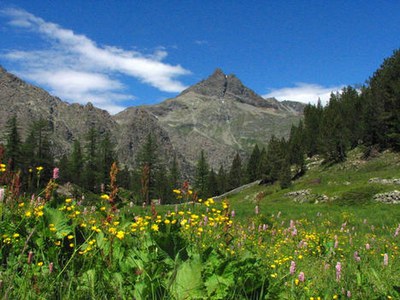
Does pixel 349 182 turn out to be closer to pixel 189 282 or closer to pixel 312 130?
pixel 189 282

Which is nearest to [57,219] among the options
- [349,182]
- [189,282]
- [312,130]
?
[189,282]

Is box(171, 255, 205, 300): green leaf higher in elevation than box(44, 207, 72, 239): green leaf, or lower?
lower

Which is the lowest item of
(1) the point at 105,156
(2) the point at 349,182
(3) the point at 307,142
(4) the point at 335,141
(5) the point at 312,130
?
(2) the point at 349,182

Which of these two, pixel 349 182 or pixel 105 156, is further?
pixel 105 156

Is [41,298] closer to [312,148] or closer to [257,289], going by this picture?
[257,289]

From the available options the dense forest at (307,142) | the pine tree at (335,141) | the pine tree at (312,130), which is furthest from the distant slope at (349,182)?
the pine tree at (312,130)

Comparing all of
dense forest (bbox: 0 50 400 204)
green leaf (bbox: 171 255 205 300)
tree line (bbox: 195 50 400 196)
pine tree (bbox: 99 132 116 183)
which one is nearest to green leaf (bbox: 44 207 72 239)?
green leaf (bbox: 171 255 205 300)

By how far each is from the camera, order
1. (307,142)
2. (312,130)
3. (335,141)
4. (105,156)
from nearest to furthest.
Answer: (335,141), (105,156), (307,142), (312,130)

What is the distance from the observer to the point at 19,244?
3604mm

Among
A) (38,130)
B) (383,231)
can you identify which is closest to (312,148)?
(38,130)

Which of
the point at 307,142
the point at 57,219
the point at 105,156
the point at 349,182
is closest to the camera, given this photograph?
the point at 57,219

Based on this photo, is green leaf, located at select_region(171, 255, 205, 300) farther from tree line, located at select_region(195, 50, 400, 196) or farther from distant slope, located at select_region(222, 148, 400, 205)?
tree line, located at select_region(195, 50, 400, 196)

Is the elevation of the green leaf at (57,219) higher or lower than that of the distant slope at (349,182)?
higher

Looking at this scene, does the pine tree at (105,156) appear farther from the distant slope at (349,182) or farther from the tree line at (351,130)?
the distant slope at (349,182)
